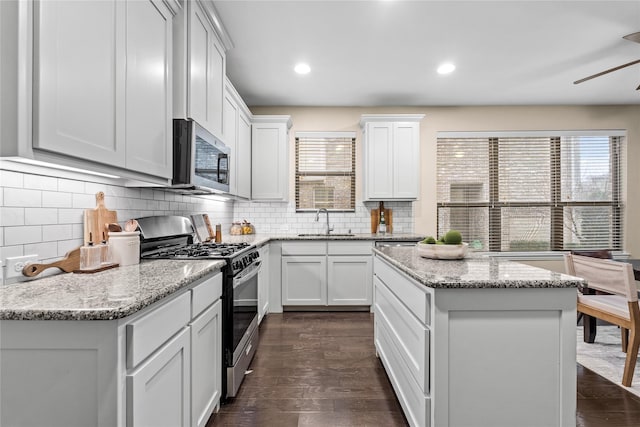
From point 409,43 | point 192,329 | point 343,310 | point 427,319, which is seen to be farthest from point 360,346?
point 409,43

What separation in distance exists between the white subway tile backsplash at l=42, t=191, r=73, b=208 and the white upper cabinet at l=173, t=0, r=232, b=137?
2.48ft

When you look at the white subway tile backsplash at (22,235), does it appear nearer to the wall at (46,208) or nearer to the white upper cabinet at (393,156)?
the wall at (46,208)

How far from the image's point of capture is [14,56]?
0.94 metres

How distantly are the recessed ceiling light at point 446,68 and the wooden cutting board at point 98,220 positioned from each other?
3212 millimetres

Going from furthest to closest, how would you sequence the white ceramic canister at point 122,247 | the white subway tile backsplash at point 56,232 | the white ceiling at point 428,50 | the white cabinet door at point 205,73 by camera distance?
the white ceiling at point 428,50
the white cabinet door at point 205,73
the white ceramic canister at point 122,247
the white subway tile backsplash at point 56,232

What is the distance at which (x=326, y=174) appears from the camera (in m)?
4.49

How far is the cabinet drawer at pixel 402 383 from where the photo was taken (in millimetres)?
A: 1431

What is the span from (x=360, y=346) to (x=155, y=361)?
6.72ft

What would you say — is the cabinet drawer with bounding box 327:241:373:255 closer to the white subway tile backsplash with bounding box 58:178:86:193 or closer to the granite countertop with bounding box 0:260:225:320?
the granite countertop with bounding box 0:260:225:320

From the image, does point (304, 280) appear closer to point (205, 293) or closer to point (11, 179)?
point (205, 293)

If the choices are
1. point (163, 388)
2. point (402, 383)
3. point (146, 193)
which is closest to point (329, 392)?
point (402, 383)

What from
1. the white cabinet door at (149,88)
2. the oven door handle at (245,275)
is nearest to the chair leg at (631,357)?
the oven door handle at (245,275)

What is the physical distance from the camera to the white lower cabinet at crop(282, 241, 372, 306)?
12.4ft

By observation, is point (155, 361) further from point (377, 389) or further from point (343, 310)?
point (343, 310)
